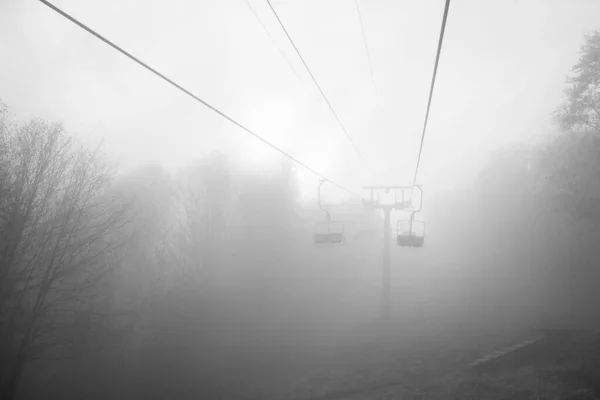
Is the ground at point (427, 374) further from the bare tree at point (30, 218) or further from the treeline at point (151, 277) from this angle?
the bare tree at point (30, 218)

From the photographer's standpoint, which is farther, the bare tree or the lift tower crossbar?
the lift tower crossbar

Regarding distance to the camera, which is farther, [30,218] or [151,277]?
[151,277]

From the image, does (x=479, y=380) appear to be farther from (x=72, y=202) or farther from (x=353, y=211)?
(x=353, y=211)

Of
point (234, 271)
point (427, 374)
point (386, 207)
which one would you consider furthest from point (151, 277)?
point (427, 374)

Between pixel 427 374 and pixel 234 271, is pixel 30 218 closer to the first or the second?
pixel 427 374

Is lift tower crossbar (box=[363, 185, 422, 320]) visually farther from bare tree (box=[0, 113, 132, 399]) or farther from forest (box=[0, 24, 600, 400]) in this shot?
bare tree (box=[0, 113, 132, 399])

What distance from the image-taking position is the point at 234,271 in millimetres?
41312

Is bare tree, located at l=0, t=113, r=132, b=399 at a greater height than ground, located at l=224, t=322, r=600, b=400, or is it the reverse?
bare tree, located at l=0, t=113, r=132, b=399

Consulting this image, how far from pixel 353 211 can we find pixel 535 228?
36.0 meters

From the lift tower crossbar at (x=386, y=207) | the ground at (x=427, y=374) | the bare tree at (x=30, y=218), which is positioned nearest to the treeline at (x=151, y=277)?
the bare tree at (x=30, y=218)

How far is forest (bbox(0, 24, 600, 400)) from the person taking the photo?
50.8 feet

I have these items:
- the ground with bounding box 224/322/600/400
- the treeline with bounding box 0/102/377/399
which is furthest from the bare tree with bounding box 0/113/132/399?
the ground with bounding box 224/322/600/400

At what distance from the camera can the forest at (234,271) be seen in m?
15.5

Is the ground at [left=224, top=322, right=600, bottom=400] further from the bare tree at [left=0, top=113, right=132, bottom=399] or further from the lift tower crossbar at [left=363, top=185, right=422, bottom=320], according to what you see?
the bare tree at [left=0, top=113, right=132, bottom=399]
